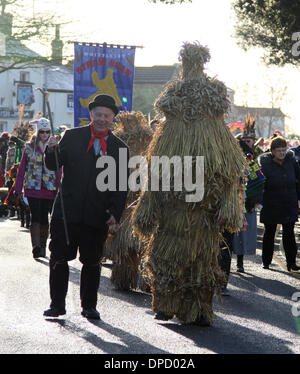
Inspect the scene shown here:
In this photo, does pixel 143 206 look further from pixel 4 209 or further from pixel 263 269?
pixel 4 209

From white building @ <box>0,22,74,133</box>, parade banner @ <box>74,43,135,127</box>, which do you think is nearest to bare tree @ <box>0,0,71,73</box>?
parade banner @ <box>74,43,135,127</box>

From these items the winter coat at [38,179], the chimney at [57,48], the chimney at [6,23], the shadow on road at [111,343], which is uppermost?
the chimney at [6,23]

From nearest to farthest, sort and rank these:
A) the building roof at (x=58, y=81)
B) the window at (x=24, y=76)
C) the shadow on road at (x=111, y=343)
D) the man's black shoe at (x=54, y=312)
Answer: the shadow on road at (x=111, y=343) → the man's black shoe at (x=54, y=312) → the window at (x=24, y=76) → the building roof at (x=58, y=81)

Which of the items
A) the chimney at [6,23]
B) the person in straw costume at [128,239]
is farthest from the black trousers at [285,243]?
the chimney at [6,23]

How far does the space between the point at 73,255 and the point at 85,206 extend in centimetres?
47

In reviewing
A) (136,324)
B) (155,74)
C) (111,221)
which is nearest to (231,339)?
(136,324)

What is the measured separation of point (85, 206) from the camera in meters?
7.21

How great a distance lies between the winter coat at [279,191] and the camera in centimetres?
1162

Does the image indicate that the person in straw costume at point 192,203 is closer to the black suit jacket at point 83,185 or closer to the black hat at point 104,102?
the black suit jacket at point 83,185

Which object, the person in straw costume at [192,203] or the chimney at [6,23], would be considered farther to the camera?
the chimney at [6,23]

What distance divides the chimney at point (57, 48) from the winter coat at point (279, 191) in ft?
66.7

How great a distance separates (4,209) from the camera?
19922 millimetres

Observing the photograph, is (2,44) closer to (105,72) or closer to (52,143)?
(105,72)
